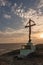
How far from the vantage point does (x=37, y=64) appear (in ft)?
89.1

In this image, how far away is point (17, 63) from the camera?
28.6 m

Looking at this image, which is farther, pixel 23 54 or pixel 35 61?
pixel 23 54

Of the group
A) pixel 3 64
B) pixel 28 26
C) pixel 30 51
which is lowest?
pixel 3 64

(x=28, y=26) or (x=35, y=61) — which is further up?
(x=28, y=26)

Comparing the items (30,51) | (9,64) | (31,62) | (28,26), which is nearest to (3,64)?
(9,64)

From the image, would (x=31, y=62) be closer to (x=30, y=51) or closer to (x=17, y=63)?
(x=17, y=63)

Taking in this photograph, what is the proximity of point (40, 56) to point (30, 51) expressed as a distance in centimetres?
232

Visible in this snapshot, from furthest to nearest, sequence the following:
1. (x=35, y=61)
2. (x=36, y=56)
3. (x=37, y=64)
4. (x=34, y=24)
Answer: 1. (x=34, y=24)
2. (x=36, y=56)
3. (x=35, y=61)
4. (x=37, y=64)

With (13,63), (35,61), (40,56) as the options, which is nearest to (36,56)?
(40,56)

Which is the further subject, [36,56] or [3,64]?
[36,56]

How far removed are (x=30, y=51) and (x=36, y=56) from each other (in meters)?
1.73

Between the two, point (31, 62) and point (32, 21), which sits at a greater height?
point (32, 21)

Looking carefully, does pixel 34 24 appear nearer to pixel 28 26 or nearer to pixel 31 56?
pixel 28 26

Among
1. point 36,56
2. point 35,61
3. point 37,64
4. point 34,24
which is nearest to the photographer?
point 37,64
